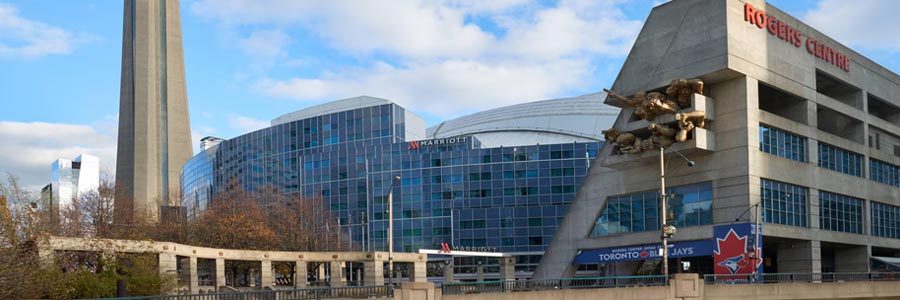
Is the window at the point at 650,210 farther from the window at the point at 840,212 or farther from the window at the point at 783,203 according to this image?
the window at the point at 840,212

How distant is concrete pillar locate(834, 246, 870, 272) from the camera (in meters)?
72.2

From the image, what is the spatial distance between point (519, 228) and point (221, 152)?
6014 centimetres

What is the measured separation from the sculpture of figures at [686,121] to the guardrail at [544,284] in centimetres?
1956

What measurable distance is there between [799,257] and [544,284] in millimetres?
33211

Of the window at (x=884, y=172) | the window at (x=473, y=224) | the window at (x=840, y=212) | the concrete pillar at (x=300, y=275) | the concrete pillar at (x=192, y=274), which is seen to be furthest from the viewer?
the window at (x=473, y=224)

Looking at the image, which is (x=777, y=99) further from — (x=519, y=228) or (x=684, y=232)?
(x=519, y=228)

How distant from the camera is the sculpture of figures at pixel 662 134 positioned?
6147 centimetres

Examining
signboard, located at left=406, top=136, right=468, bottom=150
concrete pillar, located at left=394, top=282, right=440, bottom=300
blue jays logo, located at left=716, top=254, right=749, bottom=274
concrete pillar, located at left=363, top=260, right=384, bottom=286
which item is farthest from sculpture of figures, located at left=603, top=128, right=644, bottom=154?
signboard, located at left=406, top=136, right=468, bottom=150

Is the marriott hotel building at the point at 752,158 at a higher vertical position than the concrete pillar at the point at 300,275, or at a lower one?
higher

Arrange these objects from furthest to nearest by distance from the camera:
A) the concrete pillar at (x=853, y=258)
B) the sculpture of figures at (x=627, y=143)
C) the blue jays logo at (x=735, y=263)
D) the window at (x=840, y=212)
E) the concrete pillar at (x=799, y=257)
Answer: the concrete pillar at (x=853, y=258) < the window at (x=840, y=212) < the concrete pillar at (x=799, y=257) < the sculpture of figures at (x=627, y=143) < the blue jays logo at (x=735, y=263)

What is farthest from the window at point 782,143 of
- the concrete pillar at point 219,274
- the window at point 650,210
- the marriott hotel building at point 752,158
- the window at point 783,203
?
the concrete pillar at point 219,274

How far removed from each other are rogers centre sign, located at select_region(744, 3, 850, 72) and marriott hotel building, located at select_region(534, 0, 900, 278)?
4.3 inches

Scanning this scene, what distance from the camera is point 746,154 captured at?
60500 mm

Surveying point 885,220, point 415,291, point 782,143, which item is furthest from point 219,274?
point 885,220
